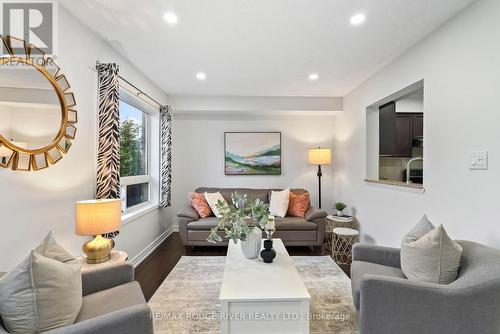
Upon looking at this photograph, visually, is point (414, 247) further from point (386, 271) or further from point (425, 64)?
point (425, 64)

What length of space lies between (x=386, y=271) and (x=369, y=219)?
5.21 ft

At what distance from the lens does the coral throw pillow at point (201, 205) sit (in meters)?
3.65

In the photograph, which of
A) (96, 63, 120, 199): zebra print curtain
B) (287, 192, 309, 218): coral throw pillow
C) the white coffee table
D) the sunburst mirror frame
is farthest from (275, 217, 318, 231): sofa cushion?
the sunburst mirror frame

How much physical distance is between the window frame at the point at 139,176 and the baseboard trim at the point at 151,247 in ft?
1.88

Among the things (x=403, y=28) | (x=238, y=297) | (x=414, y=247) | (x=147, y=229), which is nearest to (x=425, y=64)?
(x=403, y=28)

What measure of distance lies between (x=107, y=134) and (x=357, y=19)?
2.54 meters

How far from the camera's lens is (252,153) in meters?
4.47

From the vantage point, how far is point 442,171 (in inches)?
81.0

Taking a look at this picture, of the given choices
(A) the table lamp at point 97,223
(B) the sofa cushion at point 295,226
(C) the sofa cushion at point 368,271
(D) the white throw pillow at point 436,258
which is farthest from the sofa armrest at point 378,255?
(A) the table lamp at point 97,223

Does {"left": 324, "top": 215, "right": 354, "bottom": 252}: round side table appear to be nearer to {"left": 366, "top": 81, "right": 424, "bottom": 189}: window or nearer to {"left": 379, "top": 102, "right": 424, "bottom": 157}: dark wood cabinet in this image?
{"left": 366, "top": 81, "right": 424, "bottom": 189}: window

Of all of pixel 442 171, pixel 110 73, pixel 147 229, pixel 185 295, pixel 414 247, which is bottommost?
pixel 185 295

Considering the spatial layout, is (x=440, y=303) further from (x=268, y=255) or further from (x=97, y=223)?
(x=97, y=223)

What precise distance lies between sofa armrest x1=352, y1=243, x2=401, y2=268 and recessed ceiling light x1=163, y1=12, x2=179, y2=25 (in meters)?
2.53

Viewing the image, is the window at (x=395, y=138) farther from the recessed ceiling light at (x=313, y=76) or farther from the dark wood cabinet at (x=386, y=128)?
the recessed ceiling light at (x=313, y=76)
